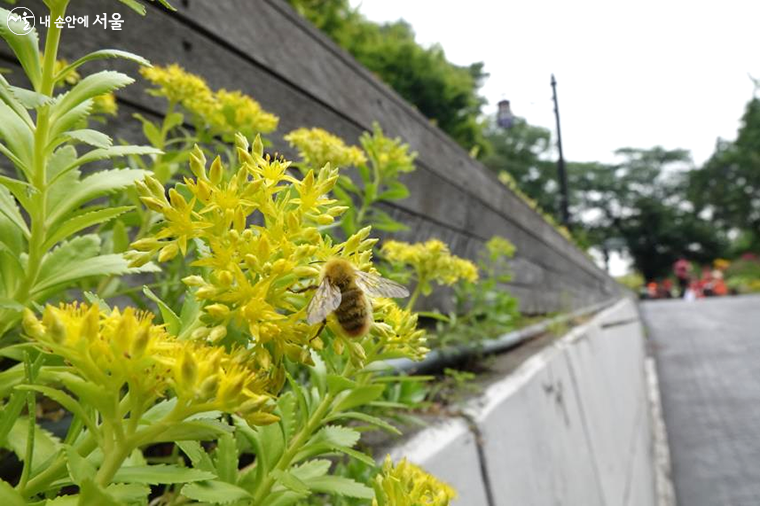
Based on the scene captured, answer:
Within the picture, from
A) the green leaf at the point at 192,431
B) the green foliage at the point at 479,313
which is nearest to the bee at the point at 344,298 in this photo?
the green leaf at the point at 192,431

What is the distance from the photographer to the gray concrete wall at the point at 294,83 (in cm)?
120

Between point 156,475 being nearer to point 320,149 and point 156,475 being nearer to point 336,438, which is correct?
point 336,438

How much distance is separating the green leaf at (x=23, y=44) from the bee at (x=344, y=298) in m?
0.34

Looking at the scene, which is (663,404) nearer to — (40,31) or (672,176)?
(40,31)

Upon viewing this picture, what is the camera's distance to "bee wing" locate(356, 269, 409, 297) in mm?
548

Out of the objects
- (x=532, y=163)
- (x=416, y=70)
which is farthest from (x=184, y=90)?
(x=532, y=163)

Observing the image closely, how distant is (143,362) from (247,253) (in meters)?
0.10

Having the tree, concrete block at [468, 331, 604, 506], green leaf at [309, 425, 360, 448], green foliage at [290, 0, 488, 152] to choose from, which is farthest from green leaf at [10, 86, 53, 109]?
the tree

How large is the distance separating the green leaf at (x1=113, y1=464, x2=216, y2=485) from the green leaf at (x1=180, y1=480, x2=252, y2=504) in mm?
47

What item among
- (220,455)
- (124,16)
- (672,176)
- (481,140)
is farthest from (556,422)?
(672,176)

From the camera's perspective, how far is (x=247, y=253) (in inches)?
15.6

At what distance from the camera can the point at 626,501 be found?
323 centimetres

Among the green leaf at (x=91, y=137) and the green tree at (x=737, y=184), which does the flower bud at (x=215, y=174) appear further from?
the green tree at (x=737, y=184)

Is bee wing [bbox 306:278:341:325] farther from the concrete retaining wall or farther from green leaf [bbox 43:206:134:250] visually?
the concrete retaining wall
